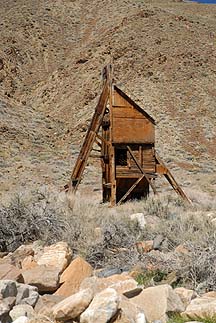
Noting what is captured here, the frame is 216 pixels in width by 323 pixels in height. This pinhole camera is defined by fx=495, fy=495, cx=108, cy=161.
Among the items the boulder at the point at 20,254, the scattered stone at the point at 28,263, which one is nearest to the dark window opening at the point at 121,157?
the boulder at the point at 20,254

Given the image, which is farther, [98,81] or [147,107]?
[98,81]

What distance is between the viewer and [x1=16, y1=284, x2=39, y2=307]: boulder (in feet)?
15.1

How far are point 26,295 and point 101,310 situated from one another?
98 cm

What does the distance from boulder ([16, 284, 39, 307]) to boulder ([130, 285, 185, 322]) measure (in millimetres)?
928

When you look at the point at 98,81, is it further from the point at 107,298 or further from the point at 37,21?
the point at 107,298

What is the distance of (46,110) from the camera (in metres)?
37.4

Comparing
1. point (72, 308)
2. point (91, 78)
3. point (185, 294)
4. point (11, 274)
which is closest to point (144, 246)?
point (185, 294)

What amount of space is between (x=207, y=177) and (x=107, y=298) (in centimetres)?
1919

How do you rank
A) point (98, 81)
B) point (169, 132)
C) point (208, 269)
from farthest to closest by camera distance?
point (98, 81) → point (169, 132) → point (208, 269)

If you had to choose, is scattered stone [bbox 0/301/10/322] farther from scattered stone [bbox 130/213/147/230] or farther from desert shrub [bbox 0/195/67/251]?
scattered stone [bbox 130/213/147/230]

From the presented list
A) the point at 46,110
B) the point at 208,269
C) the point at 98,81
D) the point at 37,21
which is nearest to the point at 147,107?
the point at 98,81

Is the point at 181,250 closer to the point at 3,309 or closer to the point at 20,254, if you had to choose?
the point at 20,254

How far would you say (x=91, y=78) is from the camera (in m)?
38.3

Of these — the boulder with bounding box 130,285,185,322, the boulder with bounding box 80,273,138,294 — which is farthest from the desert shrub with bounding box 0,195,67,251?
the boulder with bounding box 130,285,185,322
